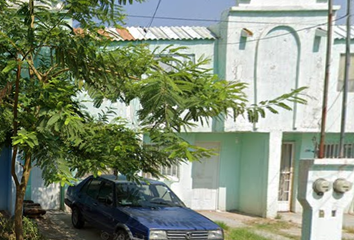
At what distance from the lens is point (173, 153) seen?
15.1ft

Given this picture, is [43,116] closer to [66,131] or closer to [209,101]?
[66,131]

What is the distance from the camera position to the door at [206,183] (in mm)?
13398

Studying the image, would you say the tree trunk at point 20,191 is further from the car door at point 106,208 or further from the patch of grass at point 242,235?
the patch of grass at point 242,235

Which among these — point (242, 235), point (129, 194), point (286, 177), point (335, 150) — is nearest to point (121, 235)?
point (129, 194)

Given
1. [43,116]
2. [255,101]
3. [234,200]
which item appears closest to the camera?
[43,116]

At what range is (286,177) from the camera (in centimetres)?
1357

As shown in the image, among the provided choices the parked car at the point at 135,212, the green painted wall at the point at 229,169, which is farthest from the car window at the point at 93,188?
the green painted wall at the point at 229,169

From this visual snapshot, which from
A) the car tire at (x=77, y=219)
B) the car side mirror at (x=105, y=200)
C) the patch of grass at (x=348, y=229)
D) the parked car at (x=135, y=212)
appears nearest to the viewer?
the parked car at (x=135, y=212)

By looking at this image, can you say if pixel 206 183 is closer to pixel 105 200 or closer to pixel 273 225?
pixel 273 225

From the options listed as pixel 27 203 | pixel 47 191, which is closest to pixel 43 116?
pixel 27 203

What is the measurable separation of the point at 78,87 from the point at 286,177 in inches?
363

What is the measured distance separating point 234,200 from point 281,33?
17.5 feet

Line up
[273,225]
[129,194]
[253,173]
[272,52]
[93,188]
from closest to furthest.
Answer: [129,194]
[93,188]
[273,225]
[272,52]
[253,173]

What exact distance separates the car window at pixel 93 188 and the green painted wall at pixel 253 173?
212 inches
